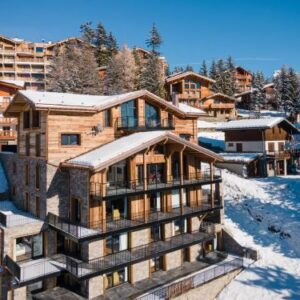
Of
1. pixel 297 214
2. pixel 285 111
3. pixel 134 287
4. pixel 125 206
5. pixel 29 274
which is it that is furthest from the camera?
pixel 285 111

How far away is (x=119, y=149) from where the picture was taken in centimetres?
2264

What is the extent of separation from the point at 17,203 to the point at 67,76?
3467 cm

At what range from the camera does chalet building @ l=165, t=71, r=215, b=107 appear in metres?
72.7

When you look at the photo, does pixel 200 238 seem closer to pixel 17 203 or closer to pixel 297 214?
pixel 297 214

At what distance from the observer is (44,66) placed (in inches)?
3354

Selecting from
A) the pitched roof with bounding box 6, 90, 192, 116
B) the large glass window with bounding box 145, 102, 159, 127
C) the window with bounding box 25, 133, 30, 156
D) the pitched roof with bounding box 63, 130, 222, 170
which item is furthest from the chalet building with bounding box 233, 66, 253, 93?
the window with bounding box 25, 133, 30, 156

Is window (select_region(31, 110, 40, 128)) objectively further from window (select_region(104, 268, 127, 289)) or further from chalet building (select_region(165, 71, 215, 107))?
chalet building (select_region(165, 71, 215, 107))

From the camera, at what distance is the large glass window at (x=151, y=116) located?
94.0 ft

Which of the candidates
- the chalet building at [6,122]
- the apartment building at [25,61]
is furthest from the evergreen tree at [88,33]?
the chalet building at [6,122]

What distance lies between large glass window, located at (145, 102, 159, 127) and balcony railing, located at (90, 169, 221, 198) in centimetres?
496

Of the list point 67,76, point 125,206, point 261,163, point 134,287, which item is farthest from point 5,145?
point 261,163

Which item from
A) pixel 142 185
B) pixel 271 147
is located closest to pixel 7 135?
pixel 142 185

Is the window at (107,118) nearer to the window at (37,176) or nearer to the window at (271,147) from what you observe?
the window at (37,176)

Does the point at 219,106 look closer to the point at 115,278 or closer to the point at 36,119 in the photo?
the point at 36,119
